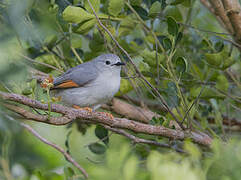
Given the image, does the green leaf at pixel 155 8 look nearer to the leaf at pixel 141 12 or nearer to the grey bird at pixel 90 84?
the leaf at pixel 141 12

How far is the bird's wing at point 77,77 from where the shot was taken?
2.78 m

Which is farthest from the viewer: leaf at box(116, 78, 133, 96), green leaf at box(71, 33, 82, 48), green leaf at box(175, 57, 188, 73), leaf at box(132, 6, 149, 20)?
leaf at box(116, 78, 133, 96)

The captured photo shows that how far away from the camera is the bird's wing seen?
278cm

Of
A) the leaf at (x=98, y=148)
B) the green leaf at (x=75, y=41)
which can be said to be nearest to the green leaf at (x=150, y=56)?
the leaf at (x=98, y=148)

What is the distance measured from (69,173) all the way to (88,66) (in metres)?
1.70

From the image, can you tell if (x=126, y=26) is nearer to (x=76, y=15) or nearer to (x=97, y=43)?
(x=97, y=43)

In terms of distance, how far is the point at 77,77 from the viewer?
2.94 meters

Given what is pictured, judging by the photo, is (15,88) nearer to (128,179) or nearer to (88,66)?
(128,179)

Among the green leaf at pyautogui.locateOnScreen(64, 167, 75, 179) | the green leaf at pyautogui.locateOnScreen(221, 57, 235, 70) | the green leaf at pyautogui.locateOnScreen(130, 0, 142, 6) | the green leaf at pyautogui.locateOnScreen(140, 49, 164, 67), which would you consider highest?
the green leaf at pyautogui.locateOnScreen(130, 0, 142, 6)

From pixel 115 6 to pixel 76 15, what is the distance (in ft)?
0.87

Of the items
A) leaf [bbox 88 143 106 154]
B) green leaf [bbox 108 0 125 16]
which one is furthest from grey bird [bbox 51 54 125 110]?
green leaf [bbox 108 0 125 16]

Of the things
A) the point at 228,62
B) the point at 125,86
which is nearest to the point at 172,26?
the point at 228,62

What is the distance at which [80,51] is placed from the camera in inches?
111

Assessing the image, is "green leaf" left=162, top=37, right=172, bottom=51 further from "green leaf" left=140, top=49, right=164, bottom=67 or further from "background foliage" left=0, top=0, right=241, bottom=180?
"green leaf" left=140, top=49, right=164, bottom=67
